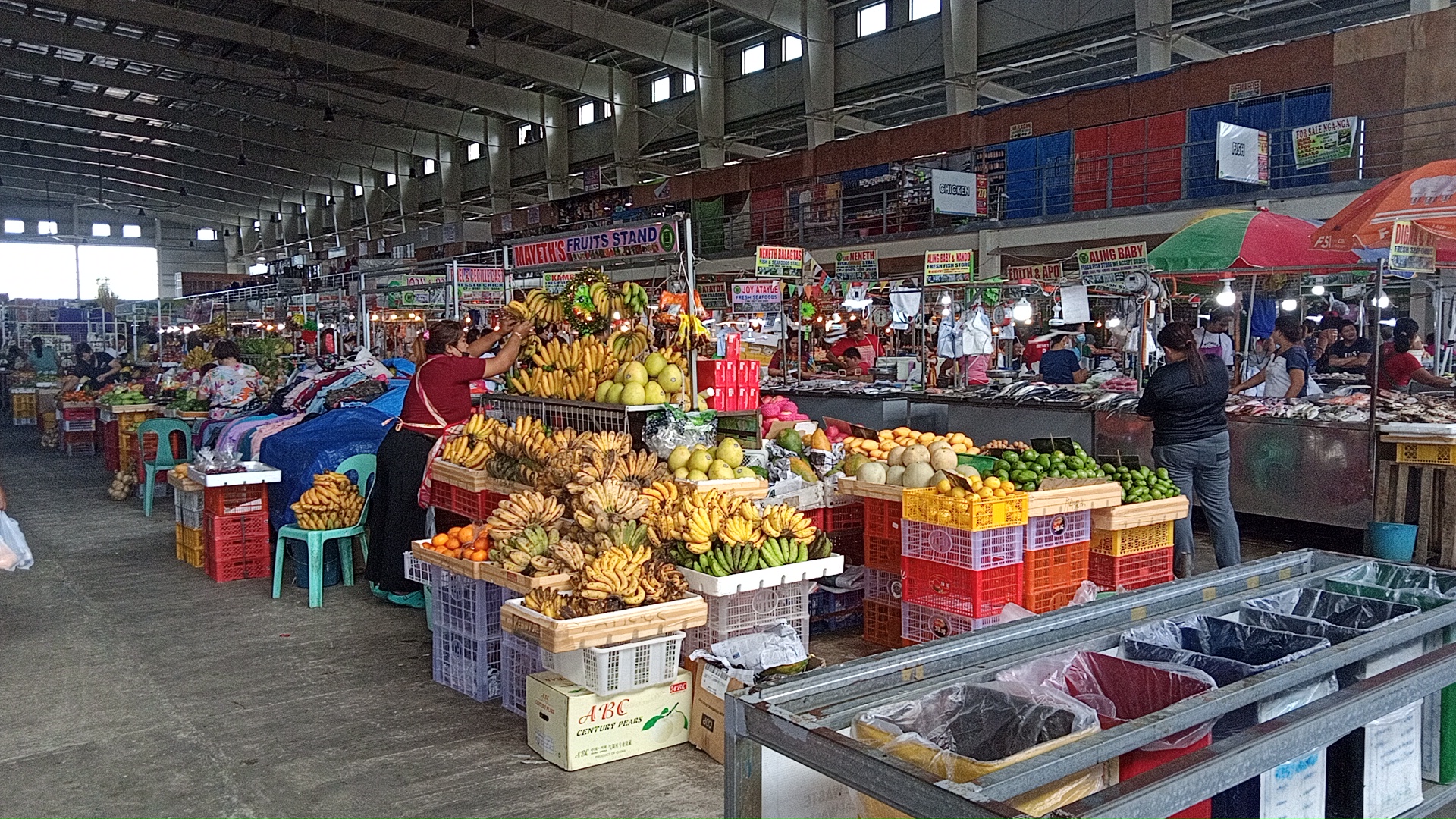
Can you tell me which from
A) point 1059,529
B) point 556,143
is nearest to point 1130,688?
point 1059,529

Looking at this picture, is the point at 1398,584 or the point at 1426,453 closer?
the point at 1398,584

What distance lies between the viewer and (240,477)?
21.9 feet

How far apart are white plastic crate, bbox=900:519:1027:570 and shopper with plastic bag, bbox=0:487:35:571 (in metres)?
4.68

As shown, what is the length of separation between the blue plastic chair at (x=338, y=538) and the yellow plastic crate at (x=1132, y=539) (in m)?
4.59

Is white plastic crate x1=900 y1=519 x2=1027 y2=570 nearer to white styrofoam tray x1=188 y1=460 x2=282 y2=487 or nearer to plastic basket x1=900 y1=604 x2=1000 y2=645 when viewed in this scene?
plastic basket x1=900 y1=604 x2=1000 y2=645

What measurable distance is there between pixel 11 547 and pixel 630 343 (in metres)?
3.49

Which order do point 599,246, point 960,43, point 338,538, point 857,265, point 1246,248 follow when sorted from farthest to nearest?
point 960,43
point 857,265
point 1246,248
point 338,538
point 599,246

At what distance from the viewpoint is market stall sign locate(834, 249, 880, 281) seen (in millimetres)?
13828

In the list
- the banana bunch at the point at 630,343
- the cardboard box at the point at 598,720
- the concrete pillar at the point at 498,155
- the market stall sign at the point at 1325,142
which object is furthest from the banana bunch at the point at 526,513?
the concrete pillar at the point at 498,155

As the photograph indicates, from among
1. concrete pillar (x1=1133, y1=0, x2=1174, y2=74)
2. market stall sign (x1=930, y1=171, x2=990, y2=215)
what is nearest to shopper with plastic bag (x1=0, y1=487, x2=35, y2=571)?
market stall sign (x1=930, y1=171, x2=990, y2=215)

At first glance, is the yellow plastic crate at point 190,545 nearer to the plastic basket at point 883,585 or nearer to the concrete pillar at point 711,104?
A: the plastic basket at point 883,585

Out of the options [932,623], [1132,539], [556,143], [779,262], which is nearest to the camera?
[932,623]

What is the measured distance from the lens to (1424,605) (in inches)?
116

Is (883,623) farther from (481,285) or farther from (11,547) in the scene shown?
(481,285)
